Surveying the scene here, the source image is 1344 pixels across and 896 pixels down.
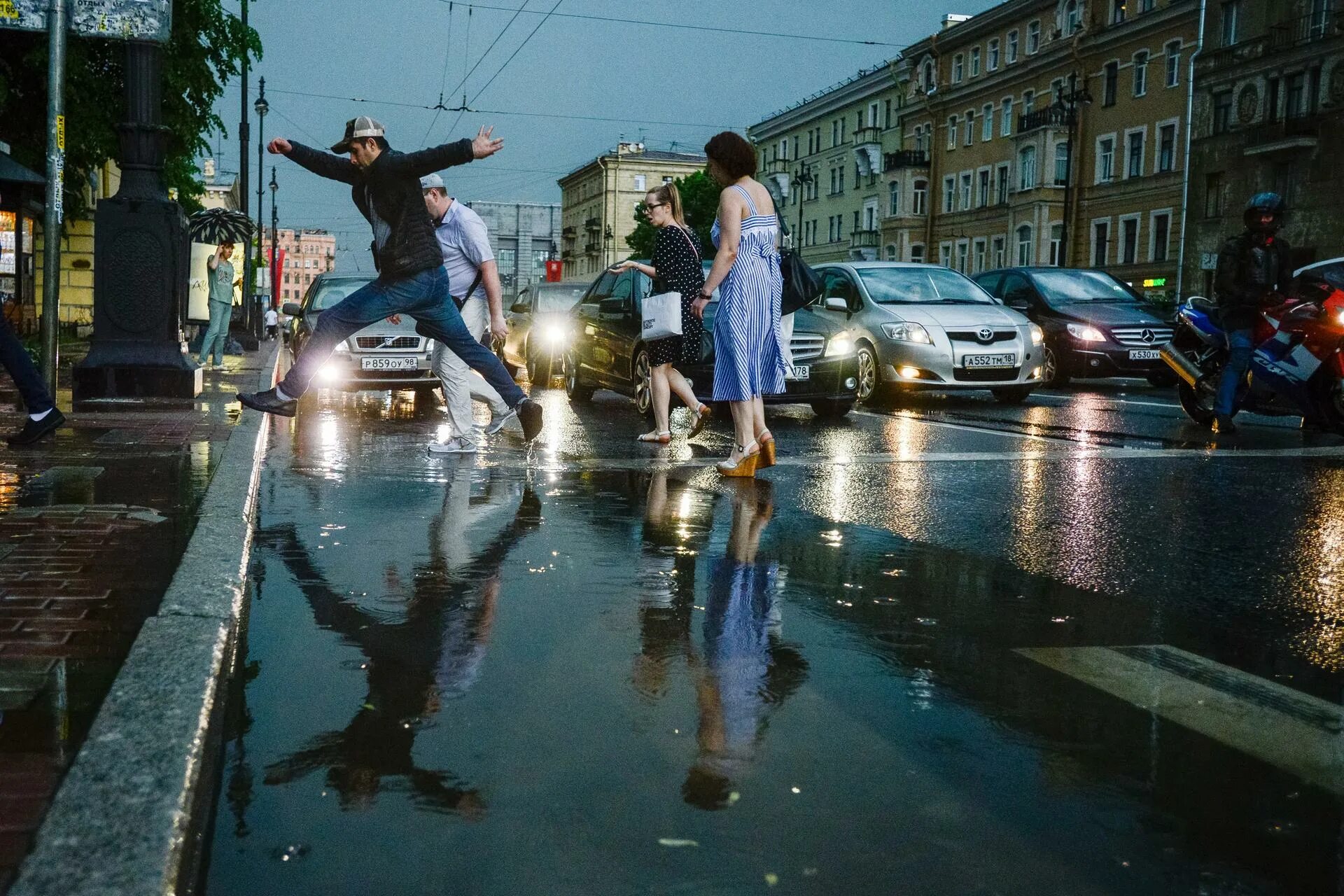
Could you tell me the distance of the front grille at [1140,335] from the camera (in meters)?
20.0

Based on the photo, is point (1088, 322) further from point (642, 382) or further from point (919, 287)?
point (642, 382)

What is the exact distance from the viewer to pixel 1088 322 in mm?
20219

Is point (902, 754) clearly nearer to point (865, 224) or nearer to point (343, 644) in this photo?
point (343, 644)

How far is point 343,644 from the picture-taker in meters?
4.27

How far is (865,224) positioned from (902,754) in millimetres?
83692

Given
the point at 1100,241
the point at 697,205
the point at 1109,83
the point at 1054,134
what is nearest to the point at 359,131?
Answer: the point at 1100,241

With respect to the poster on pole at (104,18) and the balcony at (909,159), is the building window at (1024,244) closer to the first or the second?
the balcony at (909,159)

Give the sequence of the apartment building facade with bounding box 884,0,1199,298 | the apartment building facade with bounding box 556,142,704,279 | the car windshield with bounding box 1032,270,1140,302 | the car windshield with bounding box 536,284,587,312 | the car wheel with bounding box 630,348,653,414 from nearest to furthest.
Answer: the car wheel with bounding box 630,348,653,414 → the car windshield with bounding box 1032,270,1140,302 → the car windshield with bounding box 536,284,587,312 → the apartment building facade with bounding box 884,0,1199,298 → the apartment building facade with bounding box 556,142,704,279

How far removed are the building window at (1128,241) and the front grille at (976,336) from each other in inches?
1711

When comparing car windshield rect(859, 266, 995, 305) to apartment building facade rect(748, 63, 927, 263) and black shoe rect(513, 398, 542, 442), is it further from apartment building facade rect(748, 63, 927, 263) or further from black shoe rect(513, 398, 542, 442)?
apartment building facade rect(748, 63, 927, 263)

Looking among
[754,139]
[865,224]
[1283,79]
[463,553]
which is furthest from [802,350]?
[754,139]

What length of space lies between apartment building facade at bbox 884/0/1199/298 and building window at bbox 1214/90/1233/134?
84.9 inches

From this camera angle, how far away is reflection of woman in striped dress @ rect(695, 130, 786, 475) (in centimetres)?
864

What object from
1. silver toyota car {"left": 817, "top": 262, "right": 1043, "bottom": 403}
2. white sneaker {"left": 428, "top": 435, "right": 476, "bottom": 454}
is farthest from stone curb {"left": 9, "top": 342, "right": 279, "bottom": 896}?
silver toyota car {"left": 817, "top": 262, "right": 1043, "bottom": 403}
